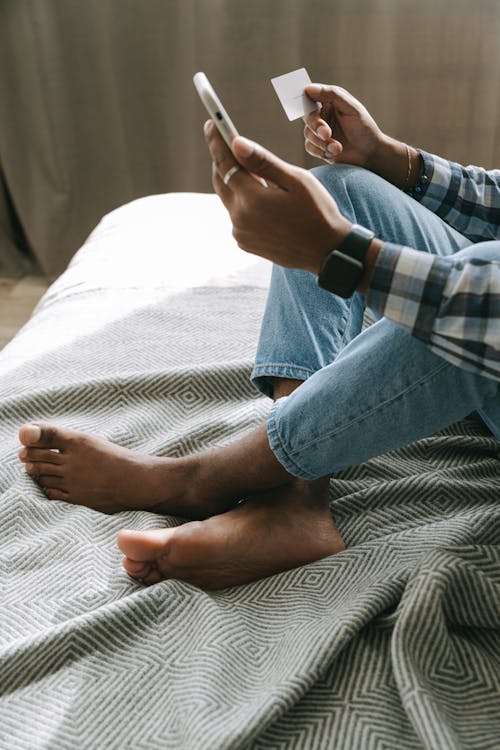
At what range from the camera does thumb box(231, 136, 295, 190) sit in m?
0.64

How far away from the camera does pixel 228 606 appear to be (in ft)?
2.29

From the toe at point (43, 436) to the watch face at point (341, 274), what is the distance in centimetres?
39

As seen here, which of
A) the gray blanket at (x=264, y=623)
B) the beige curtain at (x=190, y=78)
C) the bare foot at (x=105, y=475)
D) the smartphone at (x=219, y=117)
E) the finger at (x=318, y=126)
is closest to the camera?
the gray blanket at (x=264, y=623)

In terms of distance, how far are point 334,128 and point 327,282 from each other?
48 centimetres

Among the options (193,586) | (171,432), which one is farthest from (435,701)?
(171,432)

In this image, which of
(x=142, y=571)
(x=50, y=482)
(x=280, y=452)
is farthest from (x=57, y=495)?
(x=280, y=452)

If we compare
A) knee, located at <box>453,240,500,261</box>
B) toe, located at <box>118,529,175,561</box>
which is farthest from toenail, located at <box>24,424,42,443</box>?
knee, located at <box>453,240,500,261</box>

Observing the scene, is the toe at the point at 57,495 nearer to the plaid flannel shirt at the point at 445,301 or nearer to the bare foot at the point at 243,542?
the bare foot at the point at 243,542

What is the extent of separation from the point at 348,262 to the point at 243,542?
300mm

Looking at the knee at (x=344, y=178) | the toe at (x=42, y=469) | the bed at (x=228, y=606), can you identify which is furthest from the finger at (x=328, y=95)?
the toe at (x=42, y=469)

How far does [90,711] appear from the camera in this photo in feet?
1.88

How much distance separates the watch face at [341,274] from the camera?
0.63m

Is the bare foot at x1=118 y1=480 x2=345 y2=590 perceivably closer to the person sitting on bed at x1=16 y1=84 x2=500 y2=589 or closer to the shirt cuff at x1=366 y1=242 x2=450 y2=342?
the person sitting on bed at x1=16 y1=84 x2=500 y2=589

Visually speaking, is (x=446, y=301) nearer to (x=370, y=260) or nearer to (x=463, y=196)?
(x=370, y=260)
